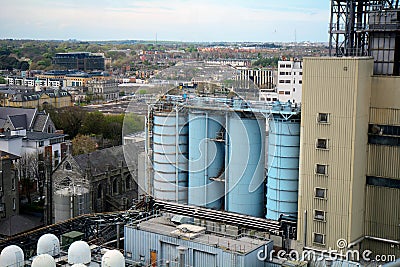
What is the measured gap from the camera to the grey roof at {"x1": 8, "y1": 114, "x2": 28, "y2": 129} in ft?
135

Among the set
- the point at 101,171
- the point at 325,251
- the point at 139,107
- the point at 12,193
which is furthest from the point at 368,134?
the point at 12,193

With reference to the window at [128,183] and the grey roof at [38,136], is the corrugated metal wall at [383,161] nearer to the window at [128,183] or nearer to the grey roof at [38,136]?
the window at [128,183]

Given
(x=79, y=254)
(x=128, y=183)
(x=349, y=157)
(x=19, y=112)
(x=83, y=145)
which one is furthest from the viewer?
(x=19, y=112)

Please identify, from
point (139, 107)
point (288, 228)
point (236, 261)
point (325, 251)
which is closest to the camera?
point (236, 261)

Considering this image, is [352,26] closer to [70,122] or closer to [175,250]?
[175,250]

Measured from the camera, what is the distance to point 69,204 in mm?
25234

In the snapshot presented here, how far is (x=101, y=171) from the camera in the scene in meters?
27.6

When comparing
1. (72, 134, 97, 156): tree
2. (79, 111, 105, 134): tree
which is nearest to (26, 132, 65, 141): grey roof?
(72, 134, 97, 156): tree

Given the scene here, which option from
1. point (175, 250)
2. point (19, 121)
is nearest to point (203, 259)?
point (175, 250)

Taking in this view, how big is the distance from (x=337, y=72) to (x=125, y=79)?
85549 mm

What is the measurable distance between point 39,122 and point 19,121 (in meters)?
1.51

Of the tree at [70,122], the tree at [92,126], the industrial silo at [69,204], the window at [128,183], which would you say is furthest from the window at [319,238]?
the tree at [70,122]

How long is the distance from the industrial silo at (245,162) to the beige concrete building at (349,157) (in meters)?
2.05

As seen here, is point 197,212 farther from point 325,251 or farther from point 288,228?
point 325,251
